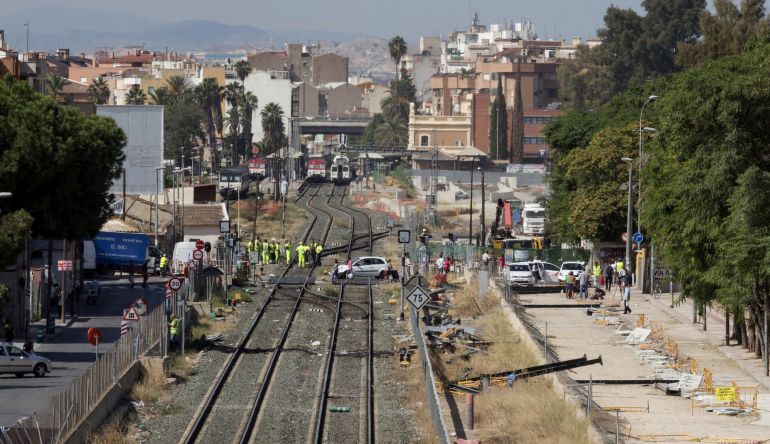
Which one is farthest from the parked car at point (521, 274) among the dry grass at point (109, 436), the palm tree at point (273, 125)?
the palm tree at point (273, 125)

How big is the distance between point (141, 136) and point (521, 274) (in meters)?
18.7

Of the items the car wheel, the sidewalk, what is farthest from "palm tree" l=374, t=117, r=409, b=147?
the car wheel

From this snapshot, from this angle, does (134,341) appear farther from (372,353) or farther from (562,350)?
(562,350)

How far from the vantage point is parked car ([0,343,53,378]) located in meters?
33.3

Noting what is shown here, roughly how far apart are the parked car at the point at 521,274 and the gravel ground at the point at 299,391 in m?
11.8

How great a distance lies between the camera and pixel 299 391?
32969 millimetres

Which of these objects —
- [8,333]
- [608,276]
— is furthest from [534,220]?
[8,333]

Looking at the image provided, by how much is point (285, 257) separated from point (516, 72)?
11680cm

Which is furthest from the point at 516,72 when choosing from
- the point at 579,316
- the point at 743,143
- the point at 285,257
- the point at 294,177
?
the point at 743,143

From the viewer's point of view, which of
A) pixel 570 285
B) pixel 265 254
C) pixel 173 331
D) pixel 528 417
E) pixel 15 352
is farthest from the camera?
pixel 265 254

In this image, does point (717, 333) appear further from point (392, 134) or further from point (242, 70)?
point (242, 70)

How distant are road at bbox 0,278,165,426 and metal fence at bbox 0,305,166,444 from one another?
97cm

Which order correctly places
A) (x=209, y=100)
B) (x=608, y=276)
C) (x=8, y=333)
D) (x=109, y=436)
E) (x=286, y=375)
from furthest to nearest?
1. (x=209, y=100)
2. (x=608, y=276)
3. (x=8, y=333)
4. (x=286, y=375)
5. (x=109, y=436)

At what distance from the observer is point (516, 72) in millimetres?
184125
